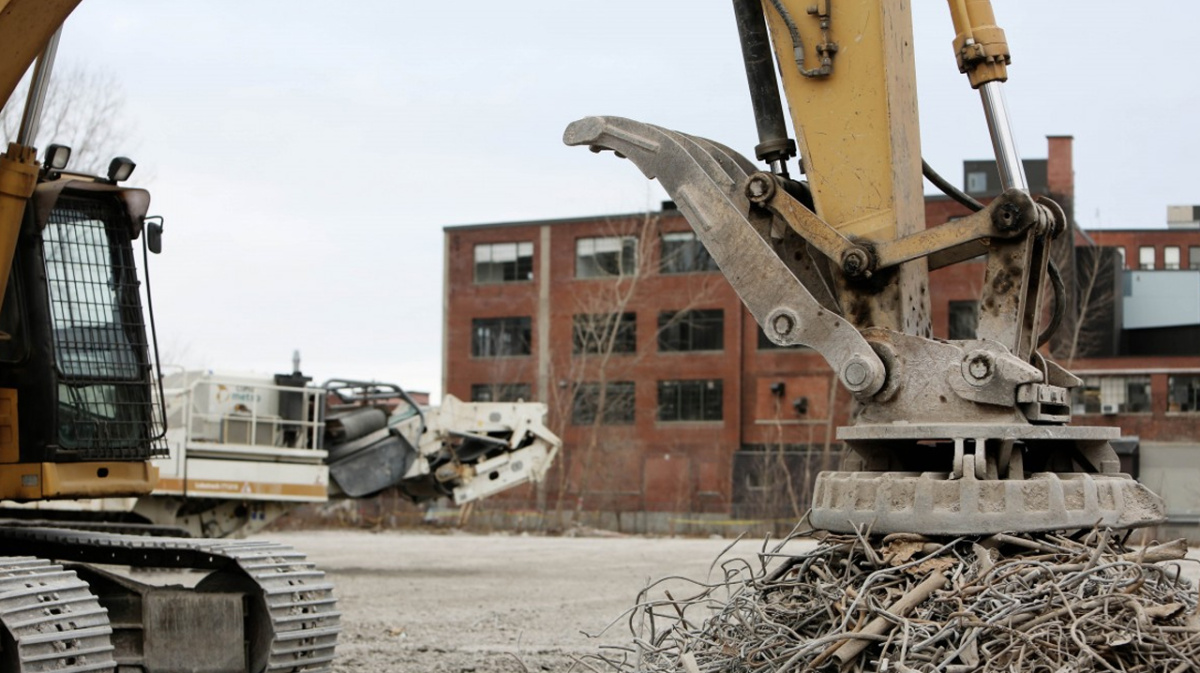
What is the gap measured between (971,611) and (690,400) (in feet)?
147

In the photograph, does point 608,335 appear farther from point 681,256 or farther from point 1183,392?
point 1183,392

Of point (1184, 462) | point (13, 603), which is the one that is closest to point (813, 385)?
point (1184, 462)

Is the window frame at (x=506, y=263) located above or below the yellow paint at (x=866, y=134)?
above

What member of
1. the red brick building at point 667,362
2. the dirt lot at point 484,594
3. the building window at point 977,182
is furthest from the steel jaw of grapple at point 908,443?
the building window at point 977,182

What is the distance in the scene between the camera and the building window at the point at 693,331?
4909 centimetres

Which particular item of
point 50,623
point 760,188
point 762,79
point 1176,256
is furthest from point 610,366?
point 760,188

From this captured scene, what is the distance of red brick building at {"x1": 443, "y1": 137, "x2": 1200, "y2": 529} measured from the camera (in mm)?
44375

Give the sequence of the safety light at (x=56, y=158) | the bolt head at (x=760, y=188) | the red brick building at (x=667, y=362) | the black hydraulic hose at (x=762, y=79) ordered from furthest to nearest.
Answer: the red brick building at (x=667, y=362) < the safety light at (x=56, y=158) < the black hydraulic hose at (x=762, y=79) < the bolt head at (x=760, y=188)

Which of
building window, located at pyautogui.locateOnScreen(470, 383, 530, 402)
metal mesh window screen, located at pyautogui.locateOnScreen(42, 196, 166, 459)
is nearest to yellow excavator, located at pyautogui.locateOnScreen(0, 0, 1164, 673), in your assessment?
Answer: metal mesh window screen, located at pyautogui.locateOnScreen(42, 196, 166, 459)

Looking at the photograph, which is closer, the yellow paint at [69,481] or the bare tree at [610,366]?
the yellow paint at [69,481]

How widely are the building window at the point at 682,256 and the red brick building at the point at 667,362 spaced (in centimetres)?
6

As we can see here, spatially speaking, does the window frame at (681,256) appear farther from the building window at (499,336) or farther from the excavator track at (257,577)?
the excavator track at (257,577)

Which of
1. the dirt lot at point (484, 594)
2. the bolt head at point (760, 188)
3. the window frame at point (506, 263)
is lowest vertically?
the dirt lot at point (484, 594)

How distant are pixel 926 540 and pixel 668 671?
3.59 feet
